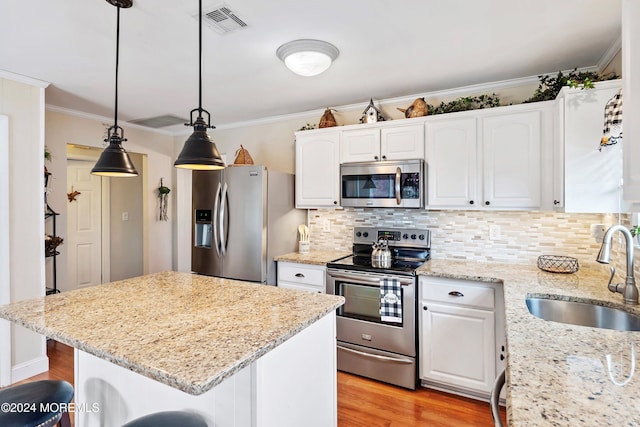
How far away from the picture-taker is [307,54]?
214cm

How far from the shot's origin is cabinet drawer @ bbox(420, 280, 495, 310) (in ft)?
7.54

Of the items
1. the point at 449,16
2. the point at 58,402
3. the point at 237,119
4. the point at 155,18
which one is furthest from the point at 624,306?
the point at 237,119

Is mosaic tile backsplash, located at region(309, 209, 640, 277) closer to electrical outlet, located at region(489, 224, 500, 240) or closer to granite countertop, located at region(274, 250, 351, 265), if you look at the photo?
electrical outlet, located at region(489, 224, 500, 240)

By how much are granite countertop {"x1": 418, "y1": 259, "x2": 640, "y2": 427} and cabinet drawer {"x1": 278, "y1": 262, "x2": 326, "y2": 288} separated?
5.14 feet

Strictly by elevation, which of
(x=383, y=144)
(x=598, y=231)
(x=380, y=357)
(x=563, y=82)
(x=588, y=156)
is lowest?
(x=380, y=357)

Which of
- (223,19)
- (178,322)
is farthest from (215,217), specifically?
(178,322)

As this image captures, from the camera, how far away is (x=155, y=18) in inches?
73.2

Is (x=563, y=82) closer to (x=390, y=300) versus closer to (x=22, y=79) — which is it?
(x=390, y=300)

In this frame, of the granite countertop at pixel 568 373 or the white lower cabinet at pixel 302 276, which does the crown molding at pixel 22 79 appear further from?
the granite countertop at pixel 568 373

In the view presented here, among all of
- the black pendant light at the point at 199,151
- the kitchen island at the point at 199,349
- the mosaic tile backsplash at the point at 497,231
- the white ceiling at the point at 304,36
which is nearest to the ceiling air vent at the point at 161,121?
the white ceiling at the point at 304,36

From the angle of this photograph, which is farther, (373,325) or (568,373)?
(373,325)

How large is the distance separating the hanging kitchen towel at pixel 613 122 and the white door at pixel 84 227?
570cm

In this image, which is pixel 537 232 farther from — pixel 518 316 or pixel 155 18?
pixel 155 18

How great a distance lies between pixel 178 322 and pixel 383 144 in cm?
227
